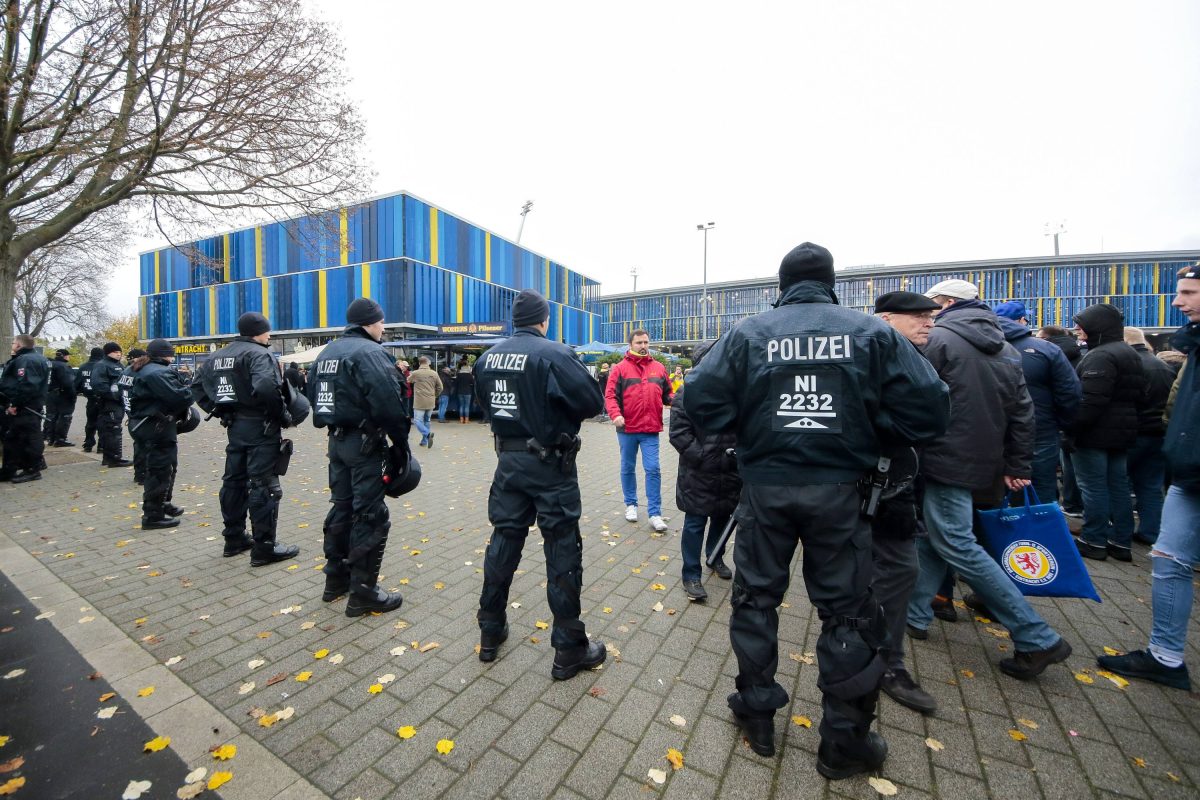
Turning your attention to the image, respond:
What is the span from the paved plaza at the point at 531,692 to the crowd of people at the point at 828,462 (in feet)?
0.56

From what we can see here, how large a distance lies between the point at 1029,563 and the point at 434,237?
34.6 m

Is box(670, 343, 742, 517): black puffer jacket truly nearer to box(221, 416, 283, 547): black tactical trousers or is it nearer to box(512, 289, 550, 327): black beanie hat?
box(512, 289, 550, 327): black beanie hat

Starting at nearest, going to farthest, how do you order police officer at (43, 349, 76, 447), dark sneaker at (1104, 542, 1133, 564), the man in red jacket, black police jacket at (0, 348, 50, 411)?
dark sneaker at (1104, 542, 1133, 564) → the man in red jacket → black police jacket at (0, 348, 50, 411) → police officer at (43, 349, 76, 447)

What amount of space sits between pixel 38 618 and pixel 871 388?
5363 mm

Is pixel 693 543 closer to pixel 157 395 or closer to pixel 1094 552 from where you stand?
pixel 1094 552

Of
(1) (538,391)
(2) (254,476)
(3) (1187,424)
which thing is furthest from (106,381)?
(3) (1187,424)

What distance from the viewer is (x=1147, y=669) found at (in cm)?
274

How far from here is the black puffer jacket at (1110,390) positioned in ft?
14.3

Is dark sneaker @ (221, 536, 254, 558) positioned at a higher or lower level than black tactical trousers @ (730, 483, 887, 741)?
lower

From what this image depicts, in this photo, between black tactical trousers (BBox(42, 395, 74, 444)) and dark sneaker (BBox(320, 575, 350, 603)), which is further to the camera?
black tactical trousers (BBox(42, 395, 74, 444))

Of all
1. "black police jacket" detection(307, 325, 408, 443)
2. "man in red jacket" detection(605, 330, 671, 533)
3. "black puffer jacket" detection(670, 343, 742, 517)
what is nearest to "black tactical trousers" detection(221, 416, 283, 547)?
"black police jacket" detection(307, 325, 408, 443)

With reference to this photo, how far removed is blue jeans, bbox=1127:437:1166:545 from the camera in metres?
4.68

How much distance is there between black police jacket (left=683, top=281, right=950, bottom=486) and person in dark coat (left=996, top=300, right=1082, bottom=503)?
2.81 meters

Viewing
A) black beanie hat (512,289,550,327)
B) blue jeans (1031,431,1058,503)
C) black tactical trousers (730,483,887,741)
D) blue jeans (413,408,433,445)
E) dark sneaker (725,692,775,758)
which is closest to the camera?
black tactical trousers (730,483,887,741)
